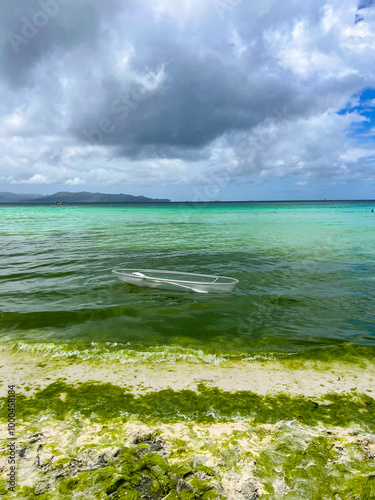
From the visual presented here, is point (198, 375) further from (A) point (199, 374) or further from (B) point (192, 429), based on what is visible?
(B) point (192, 429)

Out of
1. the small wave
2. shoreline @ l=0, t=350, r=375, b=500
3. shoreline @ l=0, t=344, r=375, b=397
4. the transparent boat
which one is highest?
the transparent boat

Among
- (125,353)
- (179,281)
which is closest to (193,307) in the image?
(179,281)

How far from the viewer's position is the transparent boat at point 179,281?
45.9ft

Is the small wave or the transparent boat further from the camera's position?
the transparent boat

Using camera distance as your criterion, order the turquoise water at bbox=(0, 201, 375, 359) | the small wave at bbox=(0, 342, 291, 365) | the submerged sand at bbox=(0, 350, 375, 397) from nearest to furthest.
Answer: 1. the submerged sand at bbox=(0, 350, 375, 397)
2. the small wave at bbox=(0, 342, 291, 365)
3. the turquoise water at bbox=(0, 201, 375, 359)

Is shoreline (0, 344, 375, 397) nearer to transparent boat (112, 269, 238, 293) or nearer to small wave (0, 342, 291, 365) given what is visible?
small wave (0, 342, 291, 365)

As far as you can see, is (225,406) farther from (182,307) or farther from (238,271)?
(238,271)

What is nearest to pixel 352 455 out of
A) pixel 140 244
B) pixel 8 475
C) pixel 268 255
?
pixel 8 475

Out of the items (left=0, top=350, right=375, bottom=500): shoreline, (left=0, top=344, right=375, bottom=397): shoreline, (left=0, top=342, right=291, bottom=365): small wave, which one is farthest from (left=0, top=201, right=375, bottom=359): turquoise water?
(left=0, top=350, right=375, bottom=500): shoreline

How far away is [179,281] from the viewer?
47.6 ft

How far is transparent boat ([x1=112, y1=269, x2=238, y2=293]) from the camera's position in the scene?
1398cm

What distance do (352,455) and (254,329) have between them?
5.85 m

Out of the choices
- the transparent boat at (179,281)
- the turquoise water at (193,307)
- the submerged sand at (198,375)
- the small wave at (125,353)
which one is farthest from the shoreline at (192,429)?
the transparent boat at (179,281)

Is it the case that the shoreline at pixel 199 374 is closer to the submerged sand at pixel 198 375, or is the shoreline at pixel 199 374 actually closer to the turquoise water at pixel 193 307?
the submerged sand at pixel 198 375
